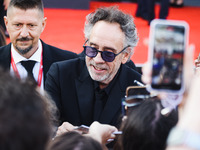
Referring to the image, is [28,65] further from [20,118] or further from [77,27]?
[77,27]

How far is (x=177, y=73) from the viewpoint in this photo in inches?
41.1

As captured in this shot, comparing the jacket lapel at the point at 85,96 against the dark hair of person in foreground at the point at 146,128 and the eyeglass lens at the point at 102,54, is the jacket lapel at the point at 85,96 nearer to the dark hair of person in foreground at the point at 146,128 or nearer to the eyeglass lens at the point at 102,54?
the eyeglass lens at the point at 102,54

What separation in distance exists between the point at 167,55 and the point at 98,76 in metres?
1.09

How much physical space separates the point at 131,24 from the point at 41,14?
906 mm

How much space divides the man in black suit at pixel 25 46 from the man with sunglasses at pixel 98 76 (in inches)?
15.2

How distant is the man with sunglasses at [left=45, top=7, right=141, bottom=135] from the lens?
6.86 feet

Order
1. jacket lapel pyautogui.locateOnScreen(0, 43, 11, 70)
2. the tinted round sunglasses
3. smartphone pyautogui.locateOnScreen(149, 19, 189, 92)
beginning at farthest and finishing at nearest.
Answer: jacket lapel pyautogui.locateOnScreen(0, 43, 11, 70) → the tinted round sunglasses → smartphone pyautogui.locateOnScreen(149, 19, 189, 92)

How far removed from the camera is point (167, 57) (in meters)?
1.04

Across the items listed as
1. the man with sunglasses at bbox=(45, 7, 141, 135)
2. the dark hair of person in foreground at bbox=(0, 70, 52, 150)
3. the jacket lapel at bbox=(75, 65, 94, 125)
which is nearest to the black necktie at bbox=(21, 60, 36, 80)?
the man with sunglasses at bbox=(45, 7, 141, 135)

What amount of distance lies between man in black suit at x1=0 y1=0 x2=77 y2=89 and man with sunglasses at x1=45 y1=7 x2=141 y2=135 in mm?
387

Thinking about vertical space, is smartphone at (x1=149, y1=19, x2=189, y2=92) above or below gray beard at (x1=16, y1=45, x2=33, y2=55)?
above

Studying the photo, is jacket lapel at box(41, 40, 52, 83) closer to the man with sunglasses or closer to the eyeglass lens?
the man with sunglasses

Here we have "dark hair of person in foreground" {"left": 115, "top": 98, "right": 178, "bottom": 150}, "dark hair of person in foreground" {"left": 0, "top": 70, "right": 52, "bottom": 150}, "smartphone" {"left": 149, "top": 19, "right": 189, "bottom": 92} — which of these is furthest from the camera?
"dark hair of person in foreground" {"left": 115, "top": 98, "right": 178, "bottom": 150}

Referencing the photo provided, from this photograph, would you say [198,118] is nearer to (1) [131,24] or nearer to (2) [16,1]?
(1) [131,24]
